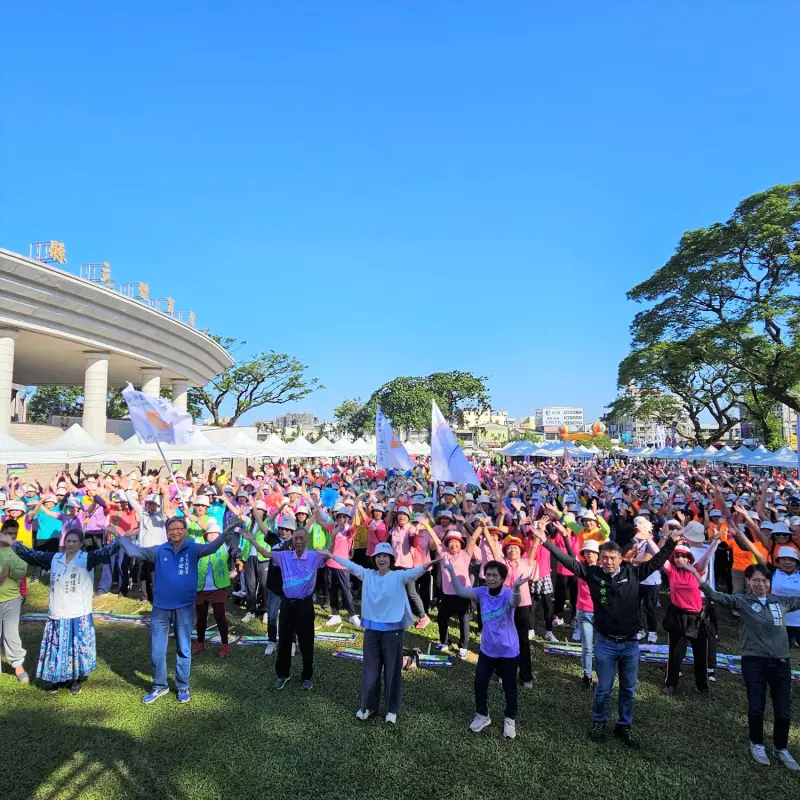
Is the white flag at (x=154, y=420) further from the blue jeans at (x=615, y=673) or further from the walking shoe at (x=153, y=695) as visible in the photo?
the blue jeans at (x=615, y=673)

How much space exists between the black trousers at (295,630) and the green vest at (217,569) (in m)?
1.28

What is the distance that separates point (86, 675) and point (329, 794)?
3195 mm

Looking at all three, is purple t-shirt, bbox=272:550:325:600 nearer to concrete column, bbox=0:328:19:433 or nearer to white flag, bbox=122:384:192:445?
white flag, bbox=122:384:192:445

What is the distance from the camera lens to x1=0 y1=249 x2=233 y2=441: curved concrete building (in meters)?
19.6

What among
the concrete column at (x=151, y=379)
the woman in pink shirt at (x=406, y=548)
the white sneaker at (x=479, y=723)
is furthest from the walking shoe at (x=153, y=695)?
the concrete column at (x=151, y=379)

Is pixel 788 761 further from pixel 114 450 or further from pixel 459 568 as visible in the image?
pixel 114 450

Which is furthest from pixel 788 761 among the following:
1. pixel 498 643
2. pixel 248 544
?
pixel 248 544

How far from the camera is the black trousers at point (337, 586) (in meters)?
8.09

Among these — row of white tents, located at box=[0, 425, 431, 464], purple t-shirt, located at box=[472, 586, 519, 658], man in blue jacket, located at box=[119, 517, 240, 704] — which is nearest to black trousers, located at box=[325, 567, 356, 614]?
man in blue jacket, located at box=[119, 517, 240, 704]

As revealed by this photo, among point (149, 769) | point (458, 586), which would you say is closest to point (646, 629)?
point (458, 586)

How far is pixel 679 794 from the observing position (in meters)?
4.04

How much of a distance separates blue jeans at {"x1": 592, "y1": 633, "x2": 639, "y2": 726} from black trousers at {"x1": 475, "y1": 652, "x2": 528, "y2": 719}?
71cm

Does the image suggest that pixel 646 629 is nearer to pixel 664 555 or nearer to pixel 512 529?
pixel 512 529

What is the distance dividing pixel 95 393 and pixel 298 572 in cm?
2291
